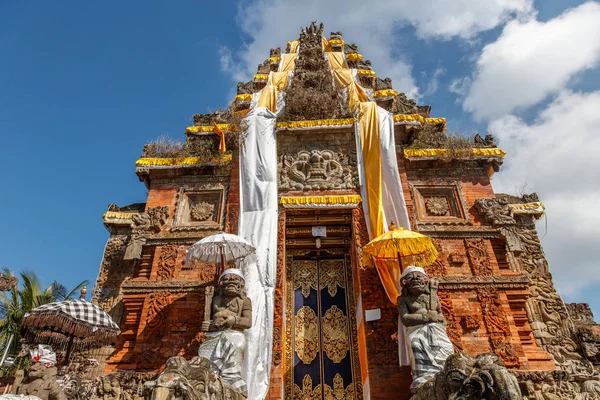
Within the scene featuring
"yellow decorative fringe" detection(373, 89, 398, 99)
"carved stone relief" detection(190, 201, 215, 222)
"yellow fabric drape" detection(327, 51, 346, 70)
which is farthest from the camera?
"yellow fabric drape" detection(327, 51, 346, 70)

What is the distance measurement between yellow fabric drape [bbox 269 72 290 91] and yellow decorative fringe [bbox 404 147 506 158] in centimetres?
467

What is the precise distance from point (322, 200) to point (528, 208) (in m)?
5.70

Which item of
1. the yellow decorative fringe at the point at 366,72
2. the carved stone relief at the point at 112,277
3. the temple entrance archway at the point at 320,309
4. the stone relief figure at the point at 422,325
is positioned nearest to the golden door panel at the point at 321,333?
the temple entrance archway at the point at 320,309

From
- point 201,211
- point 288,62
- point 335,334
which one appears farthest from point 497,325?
point 288,62

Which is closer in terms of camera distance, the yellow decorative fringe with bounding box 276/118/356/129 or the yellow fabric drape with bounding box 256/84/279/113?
the yellow decorative fringe with bounding box 276/118/356/129

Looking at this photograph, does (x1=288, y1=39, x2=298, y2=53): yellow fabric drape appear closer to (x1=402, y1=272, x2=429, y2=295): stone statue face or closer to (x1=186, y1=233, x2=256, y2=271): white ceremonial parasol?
(x1=186, y1=233, x2=256, y2=271): white ceremonial parasol

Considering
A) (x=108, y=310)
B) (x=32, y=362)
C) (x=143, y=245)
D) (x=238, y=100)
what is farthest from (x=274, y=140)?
(x=32, y=362)

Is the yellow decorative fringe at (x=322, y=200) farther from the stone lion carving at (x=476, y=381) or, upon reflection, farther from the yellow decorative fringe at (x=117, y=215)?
the stone lion carving at (x=476, y=381)

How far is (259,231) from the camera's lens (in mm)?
8844

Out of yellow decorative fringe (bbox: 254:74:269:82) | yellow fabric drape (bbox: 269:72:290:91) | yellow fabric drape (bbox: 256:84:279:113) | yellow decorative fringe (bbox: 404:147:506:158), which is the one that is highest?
yellow decorative fringe (bbox: 254:74:269:82)

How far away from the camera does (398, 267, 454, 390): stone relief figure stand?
21.0ft

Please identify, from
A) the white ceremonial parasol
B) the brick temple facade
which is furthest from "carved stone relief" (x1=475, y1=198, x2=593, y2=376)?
the white ceremonial parasol

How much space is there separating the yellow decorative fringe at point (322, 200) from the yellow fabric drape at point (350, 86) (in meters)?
2.99

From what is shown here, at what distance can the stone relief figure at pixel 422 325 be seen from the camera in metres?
6.41
